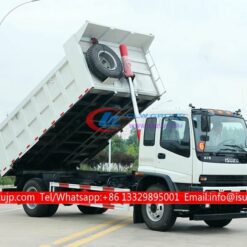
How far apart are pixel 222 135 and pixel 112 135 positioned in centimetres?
398

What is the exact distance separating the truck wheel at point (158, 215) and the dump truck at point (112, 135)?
0.02 meters

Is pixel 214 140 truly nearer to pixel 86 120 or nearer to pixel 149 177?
pixel 149 177

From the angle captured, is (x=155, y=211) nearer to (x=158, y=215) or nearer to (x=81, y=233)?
(x=158, y=215)

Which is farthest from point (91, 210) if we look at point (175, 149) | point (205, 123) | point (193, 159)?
point (205, 123)

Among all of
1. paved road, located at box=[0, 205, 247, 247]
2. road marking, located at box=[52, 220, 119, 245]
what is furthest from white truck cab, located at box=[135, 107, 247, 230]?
road marking, located at box=[52, 220, 119, 245]

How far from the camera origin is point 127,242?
9070mm

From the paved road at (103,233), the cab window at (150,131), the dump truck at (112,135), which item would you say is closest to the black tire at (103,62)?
the dump truck at (112,135)

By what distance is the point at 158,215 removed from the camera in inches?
413

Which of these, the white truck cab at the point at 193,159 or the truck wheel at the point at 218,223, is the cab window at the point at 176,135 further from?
the truck wheel at the point at 218,223

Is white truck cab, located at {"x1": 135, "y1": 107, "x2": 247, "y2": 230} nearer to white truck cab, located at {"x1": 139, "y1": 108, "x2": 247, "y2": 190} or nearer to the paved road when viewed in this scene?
white truck cab, located at {"x1": 139, "y1": 108, "x2": 247, "y2": 190}

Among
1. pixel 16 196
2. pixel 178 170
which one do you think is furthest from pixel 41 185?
pixel 178 170

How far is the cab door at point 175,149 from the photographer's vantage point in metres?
10.2

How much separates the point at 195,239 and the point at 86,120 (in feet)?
13.6

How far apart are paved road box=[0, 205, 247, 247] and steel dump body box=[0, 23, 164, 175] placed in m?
1.56
